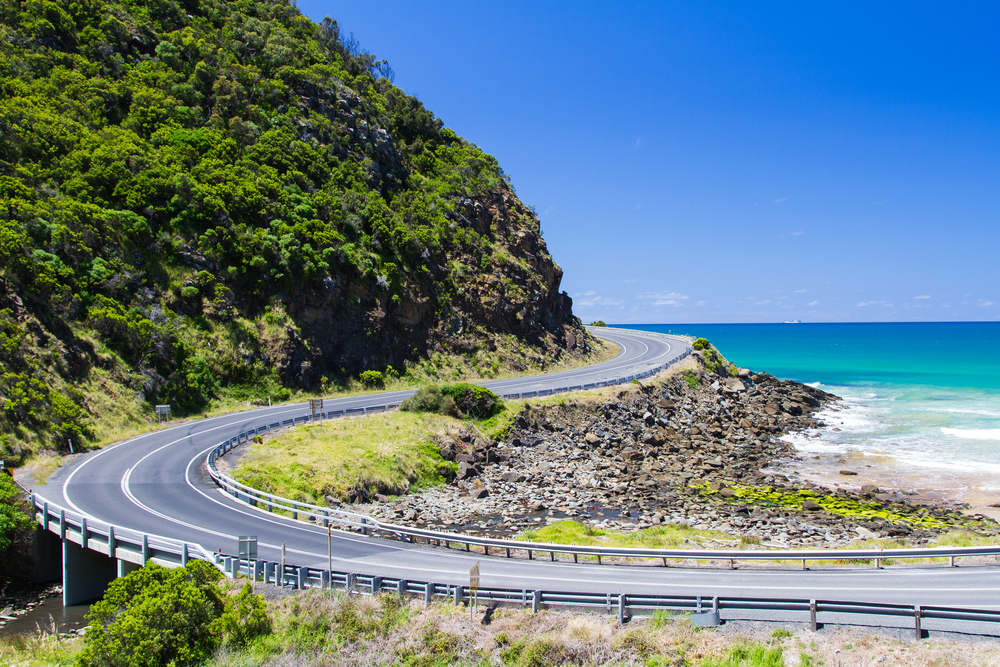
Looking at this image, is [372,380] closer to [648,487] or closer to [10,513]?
[648,487]

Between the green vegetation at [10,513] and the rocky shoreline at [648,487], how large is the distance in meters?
12.1

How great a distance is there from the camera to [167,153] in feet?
158

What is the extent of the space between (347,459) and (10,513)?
1297cm

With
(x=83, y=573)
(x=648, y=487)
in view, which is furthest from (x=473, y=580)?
(x=648, y=487)

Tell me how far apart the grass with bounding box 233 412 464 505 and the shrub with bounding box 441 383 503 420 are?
2.71 m

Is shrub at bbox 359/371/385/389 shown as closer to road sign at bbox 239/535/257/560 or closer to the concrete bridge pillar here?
the concrete bridge pillar

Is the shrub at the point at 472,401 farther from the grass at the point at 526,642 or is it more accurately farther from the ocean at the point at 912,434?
the grass at the point at 526,642

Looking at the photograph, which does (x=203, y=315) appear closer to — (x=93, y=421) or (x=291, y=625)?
(x=93, y=421)

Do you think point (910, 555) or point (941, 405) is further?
point (941, 405)

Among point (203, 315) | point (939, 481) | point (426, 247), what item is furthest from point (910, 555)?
point (426, 247)

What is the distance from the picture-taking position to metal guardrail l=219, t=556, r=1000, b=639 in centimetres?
1272

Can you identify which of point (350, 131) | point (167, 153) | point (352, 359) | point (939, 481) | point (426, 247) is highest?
point (350, 131)

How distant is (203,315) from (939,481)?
50.5 metres

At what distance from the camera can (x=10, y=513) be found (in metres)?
20.8
